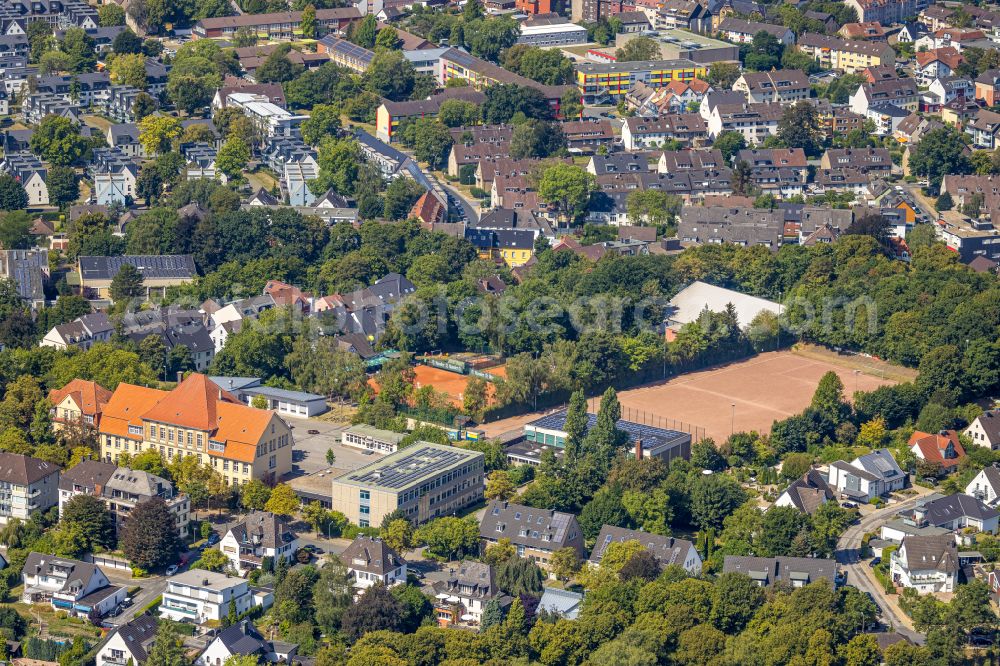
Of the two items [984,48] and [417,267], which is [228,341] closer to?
[417,267]

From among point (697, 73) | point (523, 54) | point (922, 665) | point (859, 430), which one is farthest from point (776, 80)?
point (922, 665)

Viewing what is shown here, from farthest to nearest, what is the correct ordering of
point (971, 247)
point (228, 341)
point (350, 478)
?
point (971, 247) < point (228, 341) < point (350, 478)

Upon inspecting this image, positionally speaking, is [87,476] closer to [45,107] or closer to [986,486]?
[986,486]

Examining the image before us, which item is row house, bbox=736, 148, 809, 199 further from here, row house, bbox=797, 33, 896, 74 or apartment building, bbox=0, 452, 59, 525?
apartment building, bbox=0, 452, 59, 525

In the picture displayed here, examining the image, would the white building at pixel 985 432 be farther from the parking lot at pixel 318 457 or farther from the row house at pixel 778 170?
the row house at pixel 778 170

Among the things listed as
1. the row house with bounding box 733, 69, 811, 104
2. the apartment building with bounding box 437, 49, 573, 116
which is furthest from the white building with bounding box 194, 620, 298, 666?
the row house with bounding box 733, 69, 811, 104

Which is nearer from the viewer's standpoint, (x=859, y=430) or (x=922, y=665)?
(x=922, y=665)

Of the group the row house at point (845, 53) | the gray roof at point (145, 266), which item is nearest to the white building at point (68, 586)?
the gray roof at point (145, 266)
